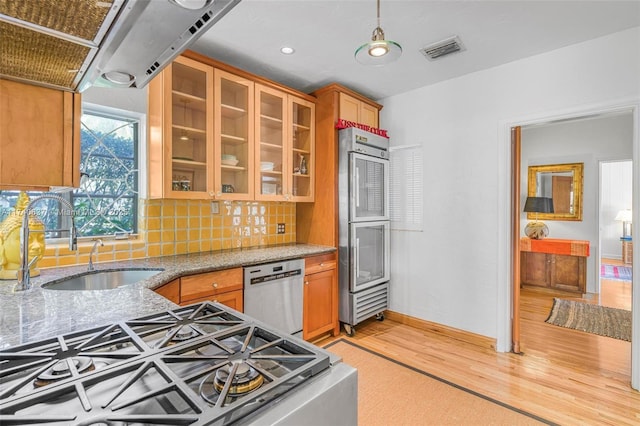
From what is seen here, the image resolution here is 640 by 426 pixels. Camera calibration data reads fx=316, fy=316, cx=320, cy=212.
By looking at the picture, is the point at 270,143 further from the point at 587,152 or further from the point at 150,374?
the point at 587,152

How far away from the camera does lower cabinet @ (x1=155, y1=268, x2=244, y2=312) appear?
6.40ft

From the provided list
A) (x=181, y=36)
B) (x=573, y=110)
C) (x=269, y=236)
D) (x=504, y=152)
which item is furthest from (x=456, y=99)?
(x=181, y=36)

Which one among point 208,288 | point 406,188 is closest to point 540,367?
point 406,188

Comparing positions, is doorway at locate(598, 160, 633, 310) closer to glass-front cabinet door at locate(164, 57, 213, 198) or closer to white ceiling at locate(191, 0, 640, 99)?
white ceiling at locate(191, 0, 640, 99)

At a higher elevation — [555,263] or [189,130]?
[189,130]

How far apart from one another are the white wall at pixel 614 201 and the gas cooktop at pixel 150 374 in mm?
8509

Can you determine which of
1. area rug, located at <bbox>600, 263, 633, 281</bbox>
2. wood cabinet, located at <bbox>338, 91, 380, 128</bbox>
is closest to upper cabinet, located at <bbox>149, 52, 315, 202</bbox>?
wood cabinet, located at <bbox>338, 91, 380, 128</bbox>

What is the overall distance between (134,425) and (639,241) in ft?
9.97

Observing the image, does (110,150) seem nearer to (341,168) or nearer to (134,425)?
(341,168)

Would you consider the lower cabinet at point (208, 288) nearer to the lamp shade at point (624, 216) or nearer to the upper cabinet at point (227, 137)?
the upper cabinet at point (227, 137)

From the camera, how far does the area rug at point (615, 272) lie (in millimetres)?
5488

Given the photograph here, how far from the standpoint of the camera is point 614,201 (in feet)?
22.3

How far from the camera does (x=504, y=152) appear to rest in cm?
282

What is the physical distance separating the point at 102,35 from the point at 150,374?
2.60 feet
